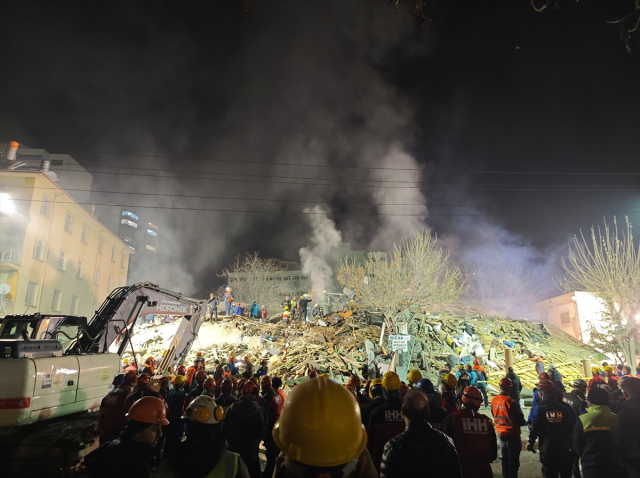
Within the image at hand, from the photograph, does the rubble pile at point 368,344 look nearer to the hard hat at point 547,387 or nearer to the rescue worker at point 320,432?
the hard hat at point 547,387

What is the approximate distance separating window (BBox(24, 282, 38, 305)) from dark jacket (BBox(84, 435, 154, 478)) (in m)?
31.1

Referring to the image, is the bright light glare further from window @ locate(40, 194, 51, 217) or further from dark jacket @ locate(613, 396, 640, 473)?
dark jacket @ locate(613, 396, 640, 473)

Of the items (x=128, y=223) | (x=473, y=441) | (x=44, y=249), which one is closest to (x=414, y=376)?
(x=473, y=441)

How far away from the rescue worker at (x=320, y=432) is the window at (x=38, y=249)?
109ft

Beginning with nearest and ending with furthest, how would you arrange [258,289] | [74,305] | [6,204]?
1. [6,204]
2. [74,305]
3. [258,289]

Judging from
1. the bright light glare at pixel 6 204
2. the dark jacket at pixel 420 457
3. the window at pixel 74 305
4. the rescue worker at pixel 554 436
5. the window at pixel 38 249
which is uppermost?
the bright light glare at pixel 6 204

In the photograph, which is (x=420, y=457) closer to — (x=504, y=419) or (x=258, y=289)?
(x=504, y=419)

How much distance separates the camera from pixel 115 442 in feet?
9.14

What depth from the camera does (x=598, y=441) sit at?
4570 millimetres

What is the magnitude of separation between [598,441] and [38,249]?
3419cm

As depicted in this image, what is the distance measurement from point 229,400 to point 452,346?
57.4ft

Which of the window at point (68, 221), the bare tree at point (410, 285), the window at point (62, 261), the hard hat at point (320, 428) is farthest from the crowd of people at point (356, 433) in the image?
the window at point (68, 221)

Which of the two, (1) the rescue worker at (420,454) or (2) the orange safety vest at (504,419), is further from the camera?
(2) the orange safety vest at (504,419)

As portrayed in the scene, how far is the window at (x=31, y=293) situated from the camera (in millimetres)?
27142
